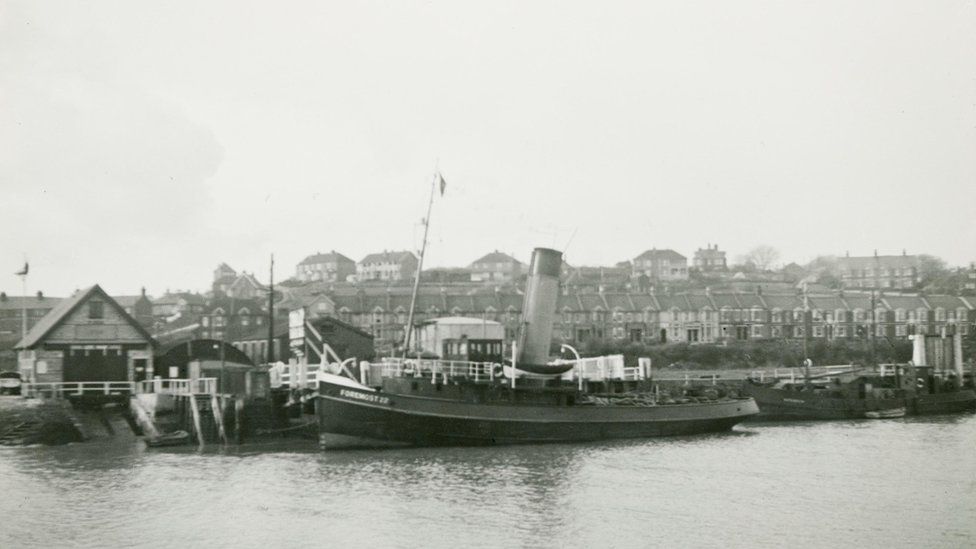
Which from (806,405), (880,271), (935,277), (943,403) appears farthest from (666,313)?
(806,405)

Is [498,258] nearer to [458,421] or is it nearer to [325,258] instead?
[325,258]

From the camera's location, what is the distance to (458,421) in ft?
119

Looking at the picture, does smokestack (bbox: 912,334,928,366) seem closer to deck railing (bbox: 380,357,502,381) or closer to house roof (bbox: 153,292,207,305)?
deck railing (bbox: 380,357,502,381)

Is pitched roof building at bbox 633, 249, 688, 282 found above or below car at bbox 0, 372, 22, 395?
above

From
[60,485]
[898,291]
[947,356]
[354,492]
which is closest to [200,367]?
[60,485]

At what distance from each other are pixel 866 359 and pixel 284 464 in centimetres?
7126

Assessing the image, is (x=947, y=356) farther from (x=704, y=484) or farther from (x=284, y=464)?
(x=284, y=464)

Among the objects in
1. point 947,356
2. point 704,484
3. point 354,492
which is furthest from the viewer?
point 947,356

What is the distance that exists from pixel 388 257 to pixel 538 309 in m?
106

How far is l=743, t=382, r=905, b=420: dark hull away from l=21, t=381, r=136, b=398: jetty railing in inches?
1258

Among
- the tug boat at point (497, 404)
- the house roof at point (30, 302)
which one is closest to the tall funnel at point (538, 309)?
the tug boat at point (497, 404)

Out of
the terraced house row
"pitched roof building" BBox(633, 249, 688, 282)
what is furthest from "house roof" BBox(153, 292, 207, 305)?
"pitched roof building" BBox(633, 249, 688, 282)

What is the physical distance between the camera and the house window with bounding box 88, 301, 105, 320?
153 feet

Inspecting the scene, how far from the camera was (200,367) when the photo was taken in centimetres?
4831
